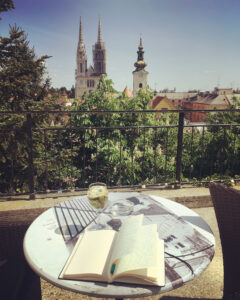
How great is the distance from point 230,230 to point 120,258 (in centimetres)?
76

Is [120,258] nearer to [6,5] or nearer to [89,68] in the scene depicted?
[6,5]

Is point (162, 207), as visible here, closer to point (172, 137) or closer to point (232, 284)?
point (232, 284)

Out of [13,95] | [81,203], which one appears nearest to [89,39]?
[13,95]

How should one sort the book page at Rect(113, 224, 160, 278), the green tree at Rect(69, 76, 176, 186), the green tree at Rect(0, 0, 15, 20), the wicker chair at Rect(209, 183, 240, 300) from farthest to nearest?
the green tree at Rect(0, 0, 15, 20) → the green tree at Rect(69, 76, 176, 186) → the wicker chair at Rect(209, 183, 240, 300) → the book page at Rect(113, 224, 160, 278)

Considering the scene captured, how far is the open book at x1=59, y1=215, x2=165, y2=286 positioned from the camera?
794 mm

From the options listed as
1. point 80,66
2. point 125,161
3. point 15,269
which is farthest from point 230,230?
point 80,66

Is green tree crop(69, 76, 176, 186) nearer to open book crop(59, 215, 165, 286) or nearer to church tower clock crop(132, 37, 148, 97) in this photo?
open book crop(59, 215, 165, 286)

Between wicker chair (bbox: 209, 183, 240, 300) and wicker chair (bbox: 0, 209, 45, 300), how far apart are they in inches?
41.7

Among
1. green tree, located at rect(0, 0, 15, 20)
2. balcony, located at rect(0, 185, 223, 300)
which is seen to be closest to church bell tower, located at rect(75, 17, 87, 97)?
green tree, located at rect(0, 0, 15, 20)

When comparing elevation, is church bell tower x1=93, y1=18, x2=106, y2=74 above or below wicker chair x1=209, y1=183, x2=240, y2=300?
above

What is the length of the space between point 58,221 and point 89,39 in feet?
341

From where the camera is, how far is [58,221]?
1245 mm

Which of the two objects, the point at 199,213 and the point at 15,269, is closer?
the point at 15,269

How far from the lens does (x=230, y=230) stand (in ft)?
4.15
